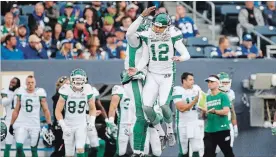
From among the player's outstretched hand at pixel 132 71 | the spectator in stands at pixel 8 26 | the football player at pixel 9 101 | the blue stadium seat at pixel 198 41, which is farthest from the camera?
the blue stadium seat at pixel 198 41

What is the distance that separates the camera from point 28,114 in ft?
54.4

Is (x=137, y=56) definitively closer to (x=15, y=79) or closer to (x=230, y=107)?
(x=230, y=107)

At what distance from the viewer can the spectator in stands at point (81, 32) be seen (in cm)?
1823

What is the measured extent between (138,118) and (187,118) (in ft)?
10.0

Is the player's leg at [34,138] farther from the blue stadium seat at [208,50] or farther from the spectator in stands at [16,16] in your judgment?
the blue stadium seat at [208,50]

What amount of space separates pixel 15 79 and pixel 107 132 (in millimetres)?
1766

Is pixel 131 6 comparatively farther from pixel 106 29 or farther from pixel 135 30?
pixel 135 30

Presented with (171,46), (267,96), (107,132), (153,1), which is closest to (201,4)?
(153,1)

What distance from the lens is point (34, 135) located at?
650 inches

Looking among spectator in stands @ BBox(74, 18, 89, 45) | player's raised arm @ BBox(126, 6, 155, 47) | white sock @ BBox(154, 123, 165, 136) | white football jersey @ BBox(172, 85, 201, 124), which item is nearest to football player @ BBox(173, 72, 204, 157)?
white football jersey @ BBox(172, 85, 201, 124)

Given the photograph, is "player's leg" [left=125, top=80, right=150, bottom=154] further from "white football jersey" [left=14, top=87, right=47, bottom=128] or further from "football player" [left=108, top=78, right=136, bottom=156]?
"white football jersey" [left=14, top=87, right=47, bottom=128]

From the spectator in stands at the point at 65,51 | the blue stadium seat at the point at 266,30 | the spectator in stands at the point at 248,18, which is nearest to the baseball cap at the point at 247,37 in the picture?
the spectator in stands at the point at 248,18

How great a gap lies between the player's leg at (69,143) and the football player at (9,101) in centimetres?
178

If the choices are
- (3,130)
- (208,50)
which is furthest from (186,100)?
(3,130)
